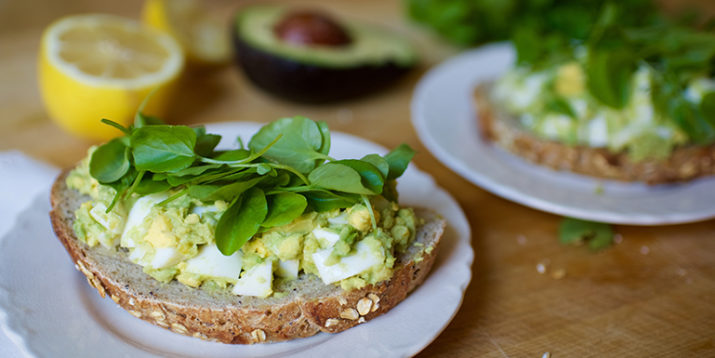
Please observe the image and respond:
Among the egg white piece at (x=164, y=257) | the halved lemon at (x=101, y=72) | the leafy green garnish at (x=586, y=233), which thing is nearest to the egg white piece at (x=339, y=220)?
the egg white piece at (x=164, y=257)

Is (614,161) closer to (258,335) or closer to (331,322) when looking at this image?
(331,322)

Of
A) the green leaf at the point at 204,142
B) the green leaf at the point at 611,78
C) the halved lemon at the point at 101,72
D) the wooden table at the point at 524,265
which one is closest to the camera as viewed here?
the green leaf at the point at 204,142

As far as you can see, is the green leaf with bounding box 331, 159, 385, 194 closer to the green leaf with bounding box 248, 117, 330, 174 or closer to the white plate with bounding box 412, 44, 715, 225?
the green leaf with bounding box 248, 117, 330, 174

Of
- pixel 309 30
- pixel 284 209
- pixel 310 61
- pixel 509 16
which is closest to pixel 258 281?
pixel 284 209

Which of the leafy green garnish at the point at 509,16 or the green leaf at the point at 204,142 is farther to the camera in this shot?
the leafy green garnish at the point at 509,16

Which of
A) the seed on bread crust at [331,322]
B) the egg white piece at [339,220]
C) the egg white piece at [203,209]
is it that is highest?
the egg white piece at [339,220]

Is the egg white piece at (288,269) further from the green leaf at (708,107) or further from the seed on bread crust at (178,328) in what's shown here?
the green leaf at (708,107)

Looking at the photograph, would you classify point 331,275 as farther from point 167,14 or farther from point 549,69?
point 167,14

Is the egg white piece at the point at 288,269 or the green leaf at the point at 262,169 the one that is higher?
the green leaf at the point at 262,169
